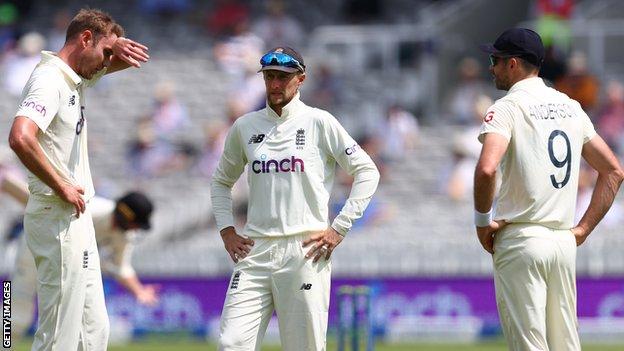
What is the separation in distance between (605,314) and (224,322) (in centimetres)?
818

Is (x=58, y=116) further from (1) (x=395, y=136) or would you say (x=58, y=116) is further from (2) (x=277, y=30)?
(2) (x=277, y=30)

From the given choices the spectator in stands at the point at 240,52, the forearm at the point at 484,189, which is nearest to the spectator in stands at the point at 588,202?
the spectator in stands at the point at 240,52

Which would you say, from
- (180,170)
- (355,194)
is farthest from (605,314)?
(355,194)

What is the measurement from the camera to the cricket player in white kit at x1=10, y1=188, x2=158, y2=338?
32.2 ft

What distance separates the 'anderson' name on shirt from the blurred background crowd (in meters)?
7.82

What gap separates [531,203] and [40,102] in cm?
Answer: 249

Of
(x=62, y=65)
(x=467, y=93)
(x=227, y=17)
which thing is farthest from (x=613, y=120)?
(x=62, y=65)

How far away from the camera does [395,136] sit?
1886 cm

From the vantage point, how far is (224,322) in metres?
7.73

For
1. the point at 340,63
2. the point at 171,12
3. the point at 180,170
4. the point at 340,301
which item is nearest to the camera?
the point at 340,301

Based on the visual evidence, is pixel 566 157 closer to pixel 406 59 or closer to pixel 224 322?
pixel 224 322

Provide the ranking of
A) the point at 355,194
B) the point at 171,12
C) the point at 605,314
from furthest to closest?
the point at 171,12, the point at 605,314, the point at 355,194

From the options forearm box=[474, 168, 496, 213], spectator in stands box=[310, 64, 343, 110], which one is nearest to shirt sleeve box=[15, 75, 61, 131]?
forearm box=[474, 168, 496, 213]

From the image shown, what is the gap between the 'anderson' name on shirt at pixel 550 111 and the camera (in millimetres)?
7488
